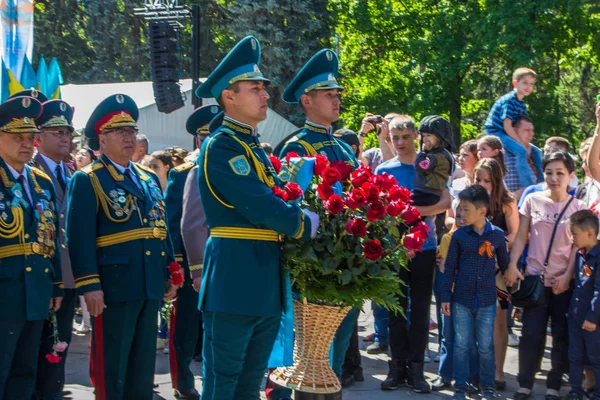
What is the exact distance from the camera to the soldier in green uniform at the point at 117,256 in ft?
16.9

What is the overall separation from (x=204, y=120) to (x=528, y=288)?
289cm

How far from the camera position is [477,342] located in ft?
21.7

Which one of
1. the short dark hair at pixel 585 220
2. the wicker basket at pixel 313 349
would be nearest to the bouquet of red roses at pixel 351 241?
the wicker basket at pixel 313 349

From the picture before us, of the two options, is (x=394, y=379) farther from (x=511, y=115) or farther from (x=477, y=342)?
(x=511, y=115)

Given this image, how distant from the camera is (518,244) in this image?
697cm

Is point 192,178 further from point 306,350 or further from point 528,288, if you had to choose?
point 528,288

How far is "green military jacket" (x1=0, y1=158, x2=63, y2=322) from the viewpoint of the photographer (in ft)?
16.5

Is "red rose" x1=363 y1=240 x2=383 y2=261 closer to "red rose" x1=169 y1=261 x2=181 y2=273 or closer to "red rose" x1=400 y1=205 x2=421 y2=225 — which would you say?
"red rose" x1=400 y1=205 x2=421 y2=225

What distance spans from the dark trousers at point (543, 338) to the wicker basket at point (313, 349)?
243 centimetres

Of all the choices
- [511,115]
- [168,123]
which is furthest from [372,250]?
[168,123]

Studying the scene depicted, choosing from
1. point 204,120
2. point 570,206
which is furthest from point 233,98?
point 570,206

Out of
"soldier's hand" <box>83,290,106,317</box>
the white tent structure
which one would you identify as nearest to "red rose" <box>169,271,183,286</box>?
"soldier's hand" <box>83,290,106,317</box>

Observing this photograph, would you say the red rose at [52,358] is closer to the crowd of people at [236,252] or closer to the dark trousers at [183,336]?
the crowd of people at [236,252]

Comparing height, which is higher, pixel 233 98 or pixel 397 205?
pixel 233 98
